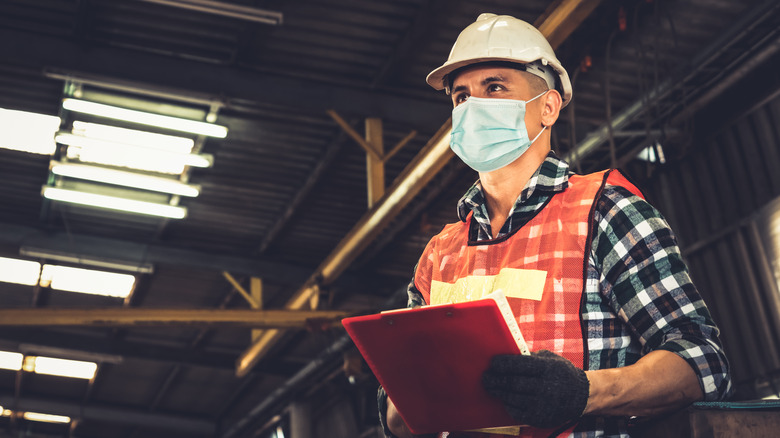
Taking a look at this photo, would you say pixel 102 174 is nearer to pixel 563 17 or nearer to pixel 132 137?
pixel 132 137

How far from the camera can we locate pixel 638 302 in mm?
1954

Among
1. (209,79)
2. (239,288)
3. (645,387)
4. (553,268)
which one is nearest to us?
(645,387)

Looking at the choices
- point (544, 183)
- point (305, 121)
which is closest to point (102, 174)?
point (305, 121)

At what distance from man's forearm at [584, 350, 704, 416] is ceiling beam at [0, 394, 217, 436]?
20.7 meters

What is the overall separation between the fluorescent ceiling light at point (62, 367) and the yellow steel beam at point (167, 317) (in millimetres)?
6297

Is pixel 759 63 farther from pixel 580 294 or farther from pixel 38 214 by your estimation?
pixel 38 214

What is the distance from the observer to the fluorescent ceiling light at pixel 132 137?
8.88 m

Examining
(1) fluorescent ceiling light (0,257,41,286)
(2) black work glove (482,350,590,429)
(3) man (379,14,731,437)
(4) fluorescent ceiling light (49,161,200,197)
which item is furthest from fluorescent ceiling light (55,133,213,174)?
(2) black work glove (482,350,590,429)

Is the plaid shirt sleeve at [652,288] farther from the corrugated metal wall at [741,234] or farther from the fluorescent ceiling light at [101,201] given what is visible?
the fluorescent ceiling light at [101,201]

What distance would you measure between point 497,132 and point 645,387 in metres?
0.93

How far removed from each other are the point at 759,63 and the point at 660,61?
1.02m

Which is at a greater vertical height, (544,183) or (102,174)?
(102,174)

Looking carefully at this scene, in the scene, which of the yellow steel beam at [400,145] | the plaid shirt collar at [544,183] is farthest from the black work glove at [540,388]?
the yellow steel beam at [400,145]

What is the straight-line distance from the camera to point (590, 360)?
6.44 feet
